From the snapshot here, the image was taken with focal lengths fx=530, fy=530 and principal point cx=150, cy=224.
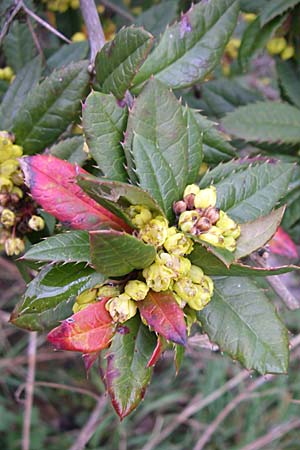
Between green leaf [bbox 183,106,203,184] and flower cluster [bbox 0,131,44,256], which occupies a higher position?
green leaf [bbox 183,106,203,184]

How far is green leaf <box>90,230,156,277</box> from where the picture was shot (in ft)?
2.36

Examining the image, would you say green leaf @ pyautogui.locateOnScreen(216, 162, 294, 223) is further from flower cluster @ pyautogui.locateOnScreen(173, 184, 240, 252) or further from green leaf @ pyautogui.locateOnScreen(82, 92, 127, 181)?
green leaf @ pyautogui.locateOnScreen(82, 92, 127, 181)

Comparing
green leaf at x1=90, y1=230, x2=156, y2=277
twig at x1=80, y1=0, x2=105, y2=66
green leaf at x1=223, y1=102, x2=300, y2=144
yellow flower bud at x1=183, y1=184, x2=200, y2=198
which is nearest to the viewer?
green leaf at x1=90, y1=230, x2=156, y2=277

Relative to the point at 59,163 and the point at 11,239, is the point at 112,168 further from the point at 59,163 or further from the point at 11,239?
the point at 11,239

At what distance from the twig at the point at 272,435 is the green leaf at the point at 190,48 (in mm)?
2132

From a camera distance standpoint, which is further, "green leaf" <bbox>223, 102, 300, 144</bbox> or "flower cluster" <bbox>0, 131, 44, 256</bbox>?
"green leaf" <bbox>223, 102, 300, 144</bbox>

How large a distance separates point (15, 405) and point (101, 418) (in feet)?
1.87

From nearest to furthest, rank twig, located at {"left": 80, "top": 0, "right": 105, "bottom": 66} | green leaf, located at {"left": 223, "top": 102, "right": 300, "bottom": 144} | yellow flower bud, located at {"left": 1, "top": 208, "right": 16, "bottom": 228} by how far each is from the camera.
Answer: yellow flower bud, located at {"left": 1, "top": 208, "right": 16, "bottom": 228} → twig, located at {"left": 80, "top": 0, "right": 105, "bottom": 66} → green leaf, located at {"left": 223, "top": 102, "right": 300, "bottom": 144}

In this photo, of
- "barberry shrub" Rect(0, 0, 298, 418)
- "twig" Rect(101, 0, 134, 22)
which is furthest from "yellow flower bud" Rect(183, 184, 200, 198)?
"twig" Rect(101, 0, 134, 22)

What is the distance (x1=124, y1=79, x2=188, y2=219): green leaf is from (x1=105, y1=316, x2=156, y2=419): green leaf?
215mm

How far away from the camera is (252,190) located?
98 cm

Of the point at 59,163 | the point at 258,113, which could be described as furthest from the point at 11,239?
the point at 258,113

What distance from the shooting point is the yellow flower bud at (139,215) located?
865 millimetres

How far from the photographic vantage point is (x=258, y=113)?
4.54ft
